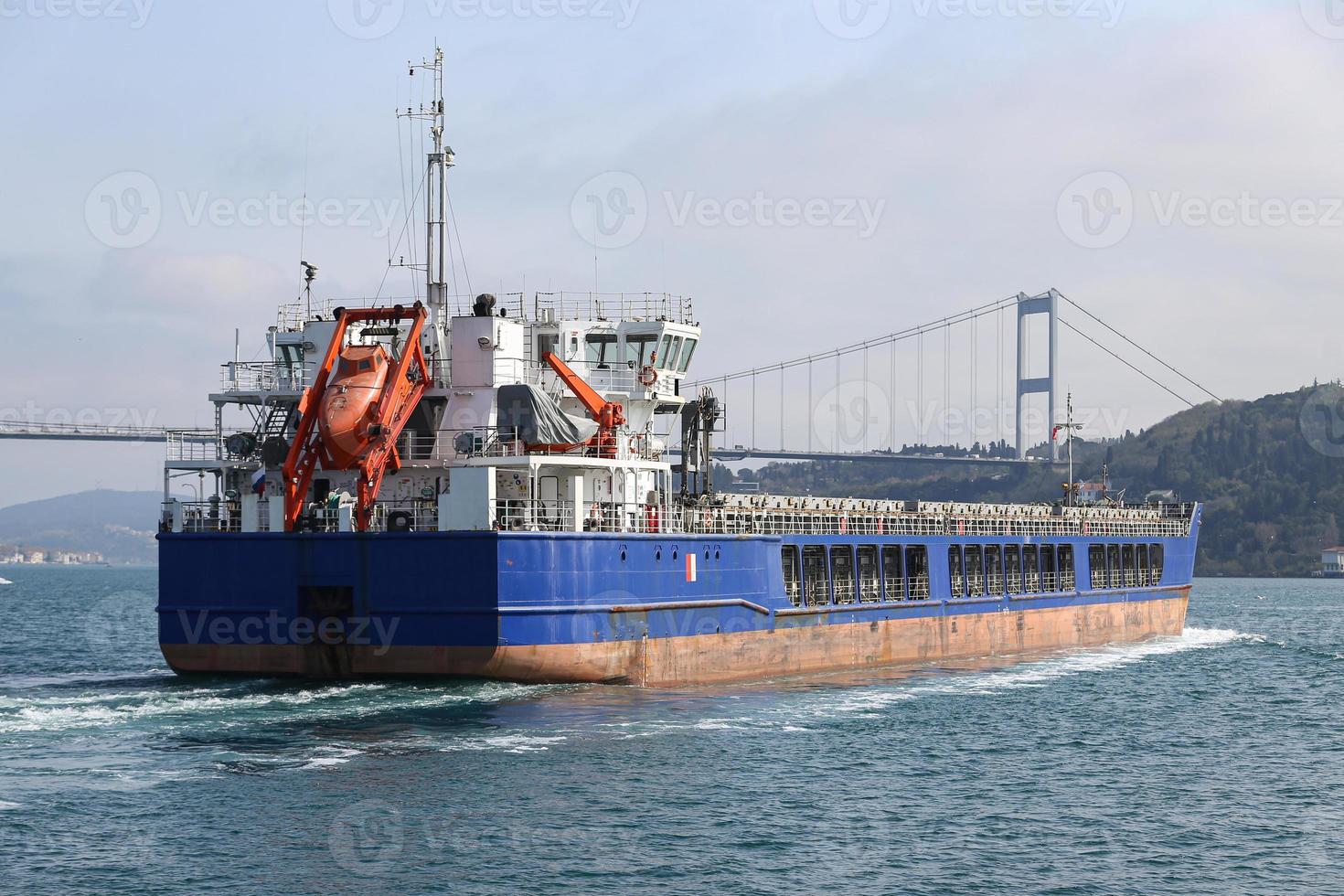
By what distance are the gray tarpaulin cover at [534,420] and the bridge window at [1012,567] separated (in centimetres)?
2140

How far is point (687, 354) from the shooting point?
37.3 metres

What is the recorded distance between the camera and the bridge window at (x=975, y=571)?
154ft

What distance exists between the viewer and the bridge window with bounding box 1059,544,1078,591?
173 ft

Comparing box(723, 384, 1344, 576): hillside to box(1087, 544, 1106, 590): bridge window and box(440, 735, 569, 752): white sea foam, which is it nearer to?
box(1087, 544, 1106, 590): bridge window

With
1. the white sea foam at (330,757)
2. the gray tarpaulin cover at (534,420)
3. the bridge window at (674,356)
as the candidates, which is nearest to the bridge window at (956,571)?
the bridge window at (674,356)

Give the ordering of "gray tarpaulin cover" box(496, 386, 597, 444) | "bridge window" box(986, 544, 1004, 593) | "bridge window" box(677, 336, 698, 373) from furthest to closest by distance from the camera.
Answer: "bridge window" box(986, 544, 1004, 593)
"bridge window" box(677, 336, 698, 373)
"gray tarpaulin cover" box(496, 386, 597, 444)

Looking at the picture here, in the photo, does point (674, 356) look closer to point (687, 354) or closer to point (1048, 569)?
point (687, 354)

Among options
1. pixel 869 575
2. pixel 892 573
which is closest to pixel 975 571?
pixel 892 573

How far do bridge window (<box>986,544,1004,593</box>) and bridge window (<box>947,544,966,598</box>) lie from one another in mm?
1900

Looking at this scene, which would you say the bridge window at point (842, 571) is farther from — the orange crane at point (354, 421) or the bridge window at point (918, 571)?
the orange crane at point (354, 421)

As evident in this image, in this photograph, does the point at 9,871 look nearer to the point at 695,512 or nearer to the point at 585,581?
the point at 585,581

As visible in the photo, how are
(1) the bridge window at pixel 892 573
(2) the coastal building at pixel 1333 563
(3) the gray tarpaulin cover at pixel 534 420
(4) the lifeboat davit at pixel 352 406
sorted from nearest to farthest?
(4) the lifeboat davit at pixel 352 406
(3) the gray tarpaulin cover at pixel 534 420
(1) the bridge window at pixel 892 573
(2) the coastal building at pixel 1333 563

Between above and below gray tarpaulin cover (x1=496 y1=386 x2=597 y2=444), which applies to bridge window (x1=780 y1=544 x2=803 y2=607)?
below

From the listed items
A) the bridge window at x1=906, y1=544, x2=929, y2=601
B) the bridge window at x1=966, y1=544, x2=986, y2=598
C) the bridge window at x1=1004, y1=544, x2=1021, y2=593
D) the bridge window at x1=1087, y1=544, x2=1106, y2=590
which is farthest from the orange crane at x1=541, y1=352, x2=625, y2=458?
the bridge window at x1=1087, y1=544, x2=1106, y2=590
